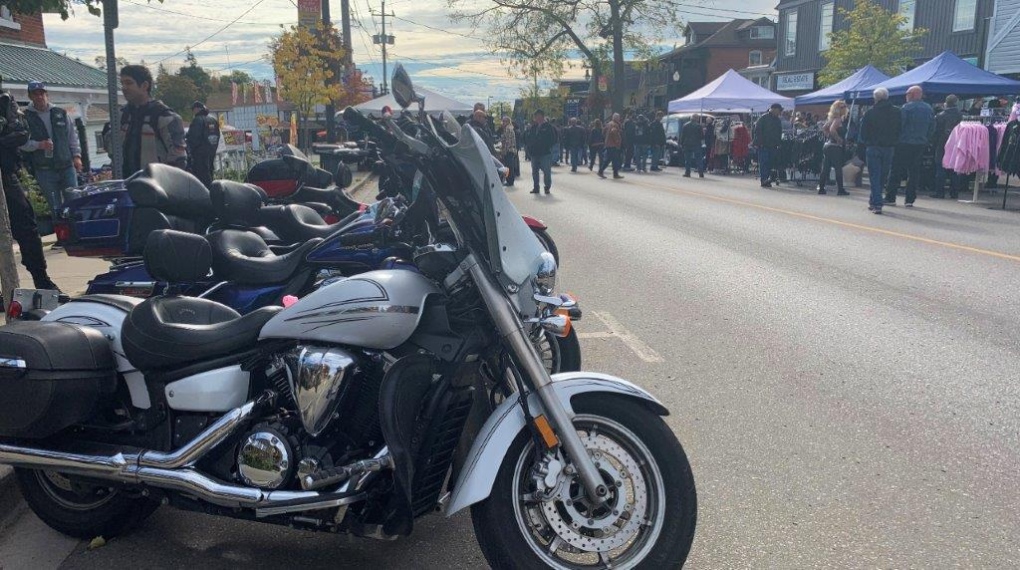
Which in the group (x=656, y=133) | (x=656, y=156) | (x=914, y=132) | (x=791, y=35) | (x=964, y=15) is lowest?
(x=656, y=156)

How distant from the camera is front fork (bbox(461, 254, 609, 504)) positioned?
2959 millimetres

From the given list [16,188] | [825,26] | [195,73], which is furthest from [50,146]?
[195,73]

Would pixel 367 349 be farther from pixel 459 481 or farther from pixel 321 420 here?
pixel 459 481

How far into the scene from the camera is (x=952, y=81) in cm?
2002

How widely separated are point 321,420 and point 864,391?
372 centimetres

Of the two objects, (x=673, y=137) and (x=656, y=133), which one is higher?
(x=656, y=133)

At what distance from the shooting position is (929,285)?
335 inches

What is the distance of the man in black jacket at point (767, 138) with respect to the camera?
21.5m

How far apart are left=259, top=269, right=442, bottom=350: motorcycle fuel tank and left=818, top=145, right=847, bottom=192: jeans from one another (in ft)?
58.6

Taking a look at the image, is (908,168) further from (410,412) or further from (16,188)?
(410,412)

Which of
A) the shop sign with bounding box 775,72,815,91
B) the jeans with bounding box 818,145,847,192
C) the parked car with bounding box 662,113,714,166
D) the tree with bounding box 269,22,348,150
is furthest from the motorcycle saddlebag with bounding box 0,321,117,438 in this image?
the shop sign with bounding box 775,72,815,91

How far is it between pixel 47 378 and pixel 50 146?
26.3ft

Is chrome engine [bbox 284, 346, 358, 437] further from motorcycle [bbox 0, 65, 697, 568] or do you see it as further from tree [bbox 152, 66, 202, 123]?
tree [bbox 152, 66, 202, 123]

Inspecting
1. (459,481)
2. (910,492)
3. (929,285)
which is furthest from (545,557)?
(929,285)
